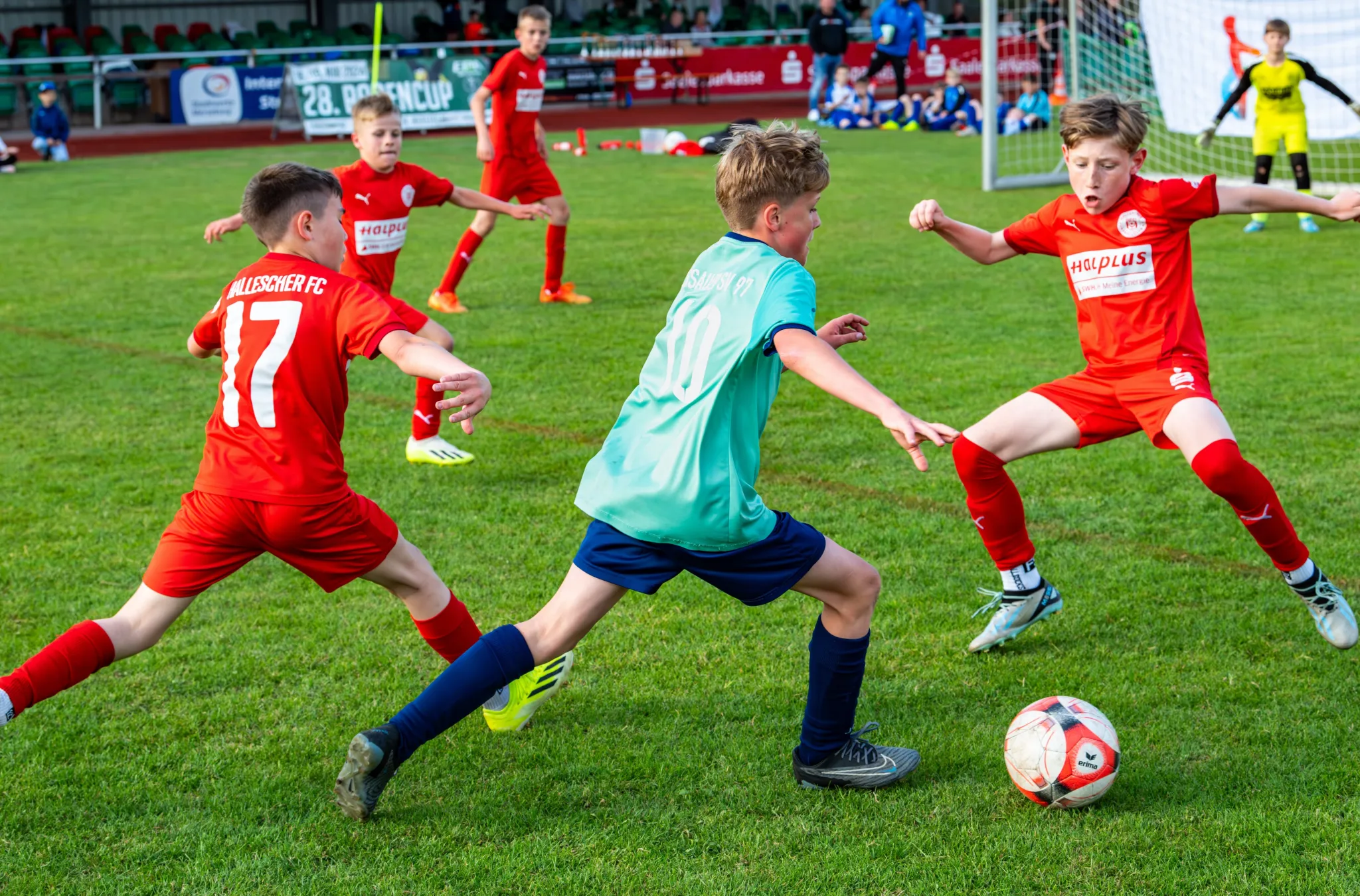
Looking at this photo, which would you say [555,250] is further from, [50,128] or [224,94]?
[224,94]

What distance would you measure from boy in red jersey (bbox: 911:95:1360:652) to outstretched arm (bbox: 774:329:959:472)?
139 centimetres

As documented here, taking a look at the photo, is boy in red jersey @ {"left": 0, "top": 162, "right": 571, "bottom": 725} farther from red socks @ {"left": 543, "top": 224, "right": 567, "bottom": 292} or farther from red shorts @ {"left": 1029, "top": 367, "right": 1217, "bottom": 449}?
red socks @ {"left": 543, "top": 224, "right": 567, "bottom": 292}

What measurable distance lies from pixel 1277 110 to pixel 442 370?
1125 cm

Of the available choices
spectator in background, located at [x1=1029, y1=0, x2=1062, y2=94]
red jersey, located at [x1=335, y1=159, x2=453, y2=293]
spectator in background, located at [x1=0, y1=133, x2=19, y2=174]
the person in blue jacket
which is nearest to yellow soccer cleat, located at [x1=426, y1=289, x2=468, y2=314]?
red jersey, located at [x1=335, y1=159, x2=453, y2=293]

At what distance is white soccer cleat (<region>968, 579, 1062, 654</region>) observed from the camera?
420cm

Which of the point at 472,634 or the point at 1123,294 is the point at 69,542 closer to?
the point at 472,634

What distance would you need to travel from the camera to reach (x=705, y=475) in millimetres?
3033

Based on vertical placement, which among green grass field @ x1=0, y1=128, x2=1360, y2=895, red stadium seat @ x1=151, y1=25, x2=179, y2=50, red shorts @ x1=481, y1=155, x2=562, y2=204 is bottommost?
green grass field @ x1=0, y1=128, x2=1360, y2=895

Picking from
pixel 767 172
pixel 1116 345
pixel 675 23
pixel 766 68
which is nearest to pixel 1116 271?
pixel 1116 345

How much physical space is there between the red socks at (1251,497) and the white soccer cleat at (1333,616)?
11 centimetres

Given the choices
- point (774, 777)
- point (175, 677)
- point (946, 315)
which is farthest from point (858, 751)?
point (946, 315)

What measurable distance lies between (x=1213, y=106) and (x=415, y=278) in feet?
37.1

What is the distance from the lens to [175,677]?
4.08 metres

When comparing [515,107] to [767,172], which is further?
[515,107]
